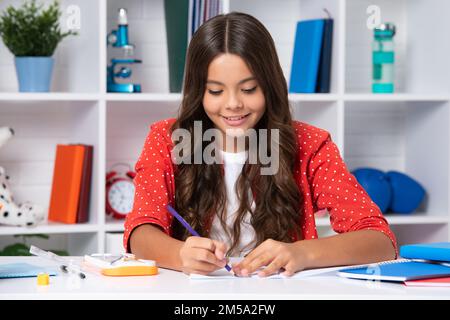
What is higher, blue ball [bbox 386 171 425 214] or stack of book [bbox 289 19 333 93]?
stack of book [bbox 289 19 333 93]

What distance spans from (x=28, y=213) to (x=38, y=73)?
49cm

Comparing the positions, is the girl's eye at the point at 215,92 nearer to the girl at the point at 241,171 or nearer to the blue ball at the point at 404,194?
the girl at the point at 241,171

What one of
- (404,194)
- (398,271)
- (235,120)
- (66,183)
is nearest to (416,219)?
(404,194)

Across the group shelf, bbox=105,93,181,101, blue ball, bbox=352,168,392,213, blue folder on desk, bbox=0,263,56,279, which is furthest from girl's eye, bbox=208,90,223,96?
blue ball, bbox=352,168,392,213

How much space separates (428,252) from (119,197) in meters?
1.62

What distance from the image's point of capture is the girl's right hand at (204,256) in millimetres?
1382

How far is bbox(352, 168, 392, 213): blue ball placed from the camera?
3008 mm

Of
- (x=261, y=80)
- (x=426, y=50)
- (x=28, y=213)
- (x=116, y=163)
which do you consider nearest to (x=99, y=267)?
(x=261, y=80)

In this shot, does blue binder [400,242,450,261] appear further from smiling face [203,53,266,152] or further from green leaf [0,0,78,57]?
green leaf [0,0,78,57]

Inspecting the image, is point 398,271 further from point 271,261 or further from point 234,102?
point 234,102

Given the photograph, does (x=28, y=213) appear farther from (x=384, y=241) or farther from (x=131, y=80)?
(x=384, y=241)

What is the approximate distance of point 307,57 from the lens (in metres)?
2.95

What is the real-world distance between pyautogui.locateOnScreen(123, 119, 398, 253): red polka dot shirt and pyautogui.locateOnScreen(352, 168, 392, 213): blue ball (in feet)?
3.54

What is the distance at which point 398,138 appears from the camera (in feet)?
11.0
